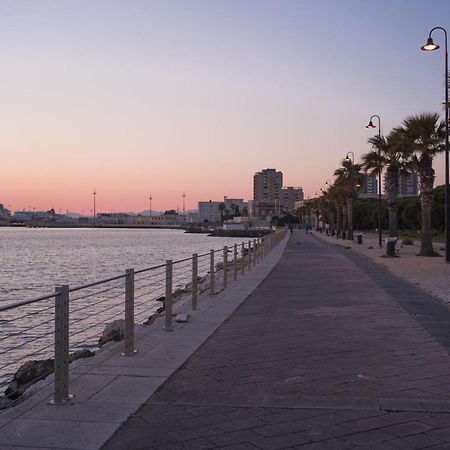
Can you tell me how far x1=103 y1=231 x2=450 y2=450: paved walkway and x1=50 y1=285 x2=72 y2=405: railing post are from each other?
0.80m

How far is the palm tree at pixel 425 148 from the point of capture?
100 ft

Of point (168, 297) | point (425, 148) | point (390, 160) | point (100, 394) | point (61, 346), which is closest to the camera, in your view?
point (61, 346)

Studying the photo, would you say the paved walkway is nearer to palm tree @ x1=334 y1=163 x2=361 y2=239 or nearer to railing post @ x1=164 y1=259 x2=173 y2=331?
railing post @ x1=164 y1=259 x2=173 y2=331

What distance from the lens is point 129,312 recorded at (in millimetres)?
8062

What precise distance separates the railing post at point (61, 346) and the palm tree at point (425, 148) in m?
27.2

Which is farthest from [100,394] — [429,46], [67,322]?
[429,46]

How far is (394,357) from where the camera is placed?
27.1ft

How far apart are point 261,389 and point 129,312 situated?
2217 millimetres

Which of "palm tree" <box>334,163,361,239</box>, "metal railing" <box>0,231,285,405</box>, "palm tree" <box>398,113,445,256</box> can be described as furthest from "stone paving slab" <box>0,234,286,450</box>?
"palm tree" <box>334,163,361,239</box>

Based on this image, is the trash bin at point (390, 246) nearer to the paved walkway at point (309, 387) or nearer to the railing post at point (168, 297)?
the paved walkway at point (309, 387)

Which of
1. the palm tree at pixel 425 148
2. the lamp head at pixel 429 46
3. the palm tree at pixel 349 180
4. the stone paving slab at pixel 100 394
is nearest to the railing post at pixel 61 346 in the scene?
the stone paving slab at pixel 100 394

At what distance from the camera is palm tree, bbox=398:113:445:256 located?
100ft

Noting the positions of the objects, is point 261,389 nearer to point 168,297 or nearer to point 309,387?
point 309,387

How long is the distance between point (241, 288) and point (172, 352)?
896 centimetres
